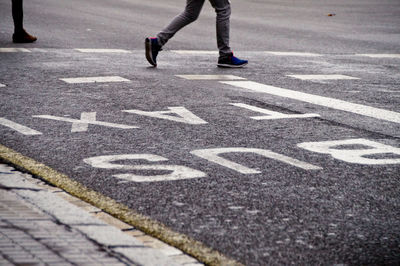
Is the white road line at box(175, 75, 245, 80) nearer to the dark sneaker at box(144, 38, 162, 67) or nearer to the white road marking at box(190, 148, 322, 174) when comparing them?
the dark sneaker at box(144, 38, 162, 67)

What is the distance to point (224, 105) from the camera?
7.55 m

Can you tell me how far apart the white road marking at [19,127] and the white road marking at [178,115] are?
1107 mm

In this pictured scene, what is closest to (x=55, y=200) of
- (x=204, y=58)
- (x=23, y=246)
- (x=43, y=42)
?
(x=23, y=246)

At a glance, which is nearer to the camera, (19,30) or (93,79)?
(93,79)

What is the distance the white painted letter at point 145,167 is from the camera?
4.81 meters

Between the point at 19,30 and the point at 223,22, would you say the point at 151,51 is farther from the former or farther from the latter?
the point at 19,30

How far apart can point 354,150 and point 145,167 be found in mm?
1559

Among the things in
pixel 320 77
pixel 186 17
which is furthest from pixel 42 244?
pixel 186 17

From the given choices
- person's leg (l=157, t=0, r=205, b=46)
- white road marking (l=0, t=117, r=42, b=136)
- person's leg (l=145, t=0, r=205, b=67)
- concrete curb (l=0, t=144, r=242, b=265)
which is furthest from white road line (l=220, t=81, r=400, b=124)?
concrete curb (l=0, t=144, r=242, b=265)

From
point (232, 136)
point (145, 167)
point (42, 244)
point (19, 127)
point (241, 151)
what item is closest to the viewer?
point (42, 244)

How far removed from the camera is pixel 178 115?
6.94 m

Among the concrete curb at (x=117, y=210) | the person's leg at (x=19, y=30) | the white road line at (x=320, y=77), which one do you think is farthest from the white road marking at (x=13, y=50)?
the concrete curb at (x=117, y=210)

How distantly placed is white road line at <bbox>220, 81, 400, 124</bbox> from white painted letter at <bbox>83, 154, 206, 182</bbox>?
261cm

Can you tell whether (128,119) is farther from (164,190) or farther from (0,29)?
(0,29)
